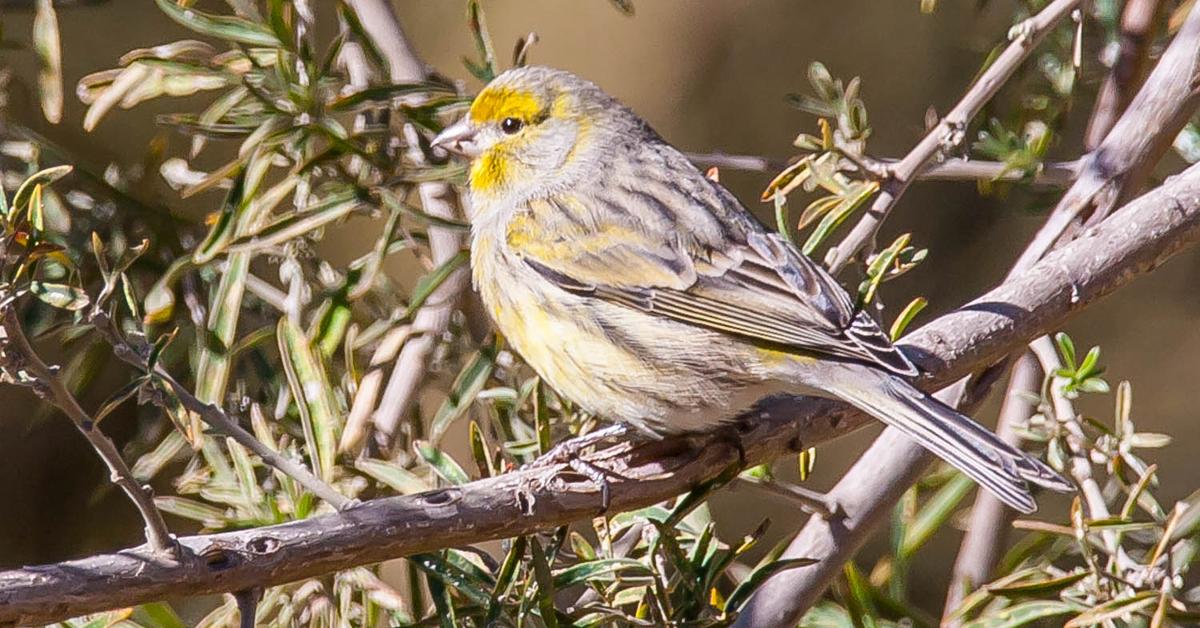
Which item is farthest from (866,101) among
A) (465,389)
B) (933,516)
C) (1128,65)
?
(465,389)

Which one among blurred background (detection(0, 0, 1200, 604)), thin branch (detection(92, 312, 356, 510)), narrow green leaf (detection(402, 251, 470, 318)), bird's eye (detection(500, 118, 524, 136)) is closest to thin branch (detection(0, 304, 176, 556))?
thin branch (detection(92, 312, 356, 510))

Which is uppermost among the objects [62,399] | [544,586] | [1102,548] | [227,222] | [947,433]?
[62,399]

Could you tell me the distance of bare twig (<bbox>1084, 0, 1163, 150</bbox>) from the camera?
9.03 ft

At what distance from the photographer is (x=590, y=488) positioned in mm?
1998

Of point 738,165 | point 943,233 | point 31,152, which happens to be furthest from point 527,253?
point 943,233

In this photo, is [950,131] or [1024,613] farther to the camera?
[950,131]

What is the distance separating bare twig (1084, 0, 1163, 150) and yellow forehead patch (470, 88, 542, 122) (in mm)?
1085

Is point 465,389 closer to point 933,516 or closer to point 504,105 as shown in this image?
point 504,105

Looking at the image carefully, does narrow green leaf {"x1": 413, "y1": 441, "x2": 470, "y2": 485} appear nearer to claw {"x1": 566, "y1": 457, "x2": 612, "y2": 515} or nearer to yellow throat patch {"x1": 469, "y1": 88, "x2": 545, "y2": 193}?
claw {"x1": 566, "y1": 457, "x2": 612, "y2": 515}

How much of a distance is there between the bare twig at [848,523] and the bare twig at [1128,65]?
0.38 meters

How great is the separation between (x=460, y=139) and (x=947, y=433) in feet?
3.65

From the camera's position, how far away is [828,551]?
90.4 inches

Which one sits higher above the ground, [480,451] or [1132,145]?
[1132,145]

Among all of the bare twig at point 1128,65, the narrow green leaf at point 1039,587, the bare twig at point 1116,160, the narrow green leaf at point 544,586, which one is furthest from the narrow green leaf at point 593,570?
the bare twig at point 1128,65
